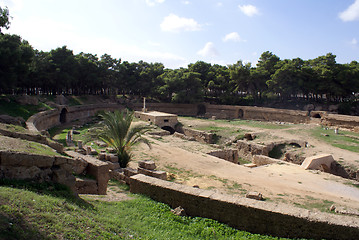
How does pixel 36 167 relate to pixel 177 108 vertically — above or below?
below

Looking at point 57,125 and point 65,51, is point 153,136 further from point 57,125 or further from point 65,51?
point 65,51

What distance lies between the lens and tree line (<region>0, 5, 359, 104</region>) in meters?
41.4

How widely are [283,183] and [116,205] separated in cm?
Answer: 964

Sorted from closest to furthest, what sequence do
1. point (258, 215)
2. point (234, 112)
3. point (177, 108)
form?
point (258, 215), point (234, 112), point (177, 108)

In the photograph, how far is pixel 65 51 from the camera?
44.0m

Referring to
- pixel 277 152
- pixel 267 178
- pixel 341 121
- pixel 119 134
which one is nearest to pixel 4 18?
pixel 119 134

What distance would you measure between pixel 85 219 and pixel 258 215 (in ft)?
14.0

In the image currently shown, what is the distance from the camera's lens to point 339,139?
25.5 meters

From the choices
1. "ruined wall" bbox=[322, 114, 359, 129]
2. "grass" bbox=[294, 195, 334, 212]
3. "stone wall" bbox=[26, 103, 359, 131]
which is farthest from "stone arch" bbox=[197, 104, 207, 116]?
"grass" bbox=[294, 195, 334, 212]

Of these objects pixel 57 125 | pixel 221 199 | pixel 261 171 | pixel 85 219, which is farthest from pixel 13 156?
pixel 57 125

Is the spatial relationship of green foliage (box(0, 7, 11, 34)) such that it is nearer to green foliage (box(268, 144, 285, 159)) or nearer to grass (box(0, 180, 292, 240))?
grass (box(0, 180, 292, 240))

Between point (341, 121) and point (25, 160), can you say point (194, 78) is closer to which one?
point (341, 121)

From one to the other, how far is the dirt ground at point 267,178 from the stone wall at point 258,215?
156 inches

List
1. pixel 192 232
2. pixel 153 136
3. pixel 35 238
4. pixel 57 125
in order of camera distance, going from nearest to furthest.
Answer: pixel 35 238 → pixel 192 232 → pixel 153 136 → pixel 57 125
